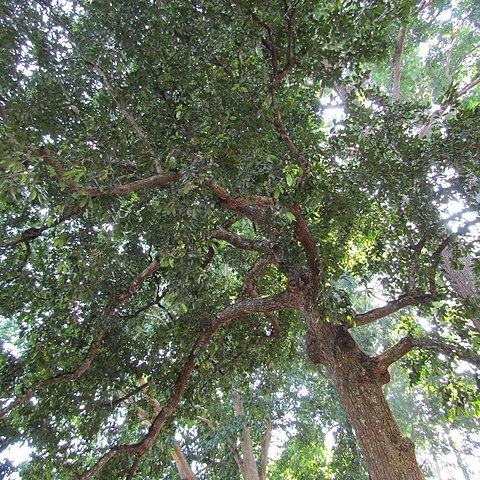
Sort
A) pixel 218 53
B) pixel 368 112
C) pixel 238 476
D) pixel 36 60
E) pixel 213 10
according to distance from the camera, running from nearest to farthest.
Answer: pixel 213 10, pixel 218 53, pixel 36 60, pixel 368 112, pixel 238 476

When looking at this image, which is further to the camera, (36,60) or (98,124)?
(36,60)

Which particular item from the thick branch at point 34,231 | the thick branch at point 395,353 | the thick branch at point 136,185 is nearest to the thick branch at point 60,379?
the thick branch at point 34,231

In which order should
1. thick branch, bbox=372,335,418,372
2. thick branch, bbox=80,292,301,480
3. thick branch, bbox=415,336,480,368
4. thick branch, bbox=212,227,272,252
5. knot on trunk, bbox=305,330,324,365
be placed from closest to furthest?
thick branch, bbox=415,336,480,368, thick branch, bbox=372,335,418,372, knot on trunk, bbox=305,330,324,365, thick branch, bbox=80,292,301,480, thick branch, bbox=212,227,272,252

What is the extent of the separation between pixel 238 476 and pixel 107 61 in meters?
8.77

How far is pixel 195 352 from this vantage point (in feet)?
14.9

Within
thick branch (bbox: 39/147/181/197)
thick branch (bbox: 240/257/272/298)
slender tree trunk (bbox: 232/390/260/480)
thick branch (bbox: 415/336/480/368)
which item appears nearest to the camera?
thick branch (bbox: 39/147/181/197)

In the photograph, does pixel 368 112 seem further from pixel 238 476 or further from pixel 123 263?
pixel 238 476

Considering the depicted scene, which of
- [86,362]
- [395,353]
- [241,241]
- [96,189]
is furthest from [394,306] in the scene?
[86,362]

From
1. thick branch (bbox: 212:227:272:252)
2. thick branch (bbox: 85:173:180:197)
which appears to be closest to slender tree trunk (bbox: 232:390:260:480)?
thick branch (bbox: 212:227:272:252)

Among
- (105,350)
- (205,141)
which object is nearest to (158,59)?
(205,141)

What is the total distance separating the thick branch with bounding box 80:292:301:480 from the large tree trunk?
13.9 inches

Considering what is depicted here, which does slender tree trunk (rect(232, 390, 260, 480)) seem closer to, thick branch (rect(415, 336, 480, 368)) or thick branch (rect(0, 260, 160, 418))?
thick branch (rect(0, 260, 160, 418))

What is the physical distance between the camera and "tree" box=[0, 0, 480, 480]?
323 cm

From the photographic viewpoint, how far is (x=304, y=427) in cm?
886
